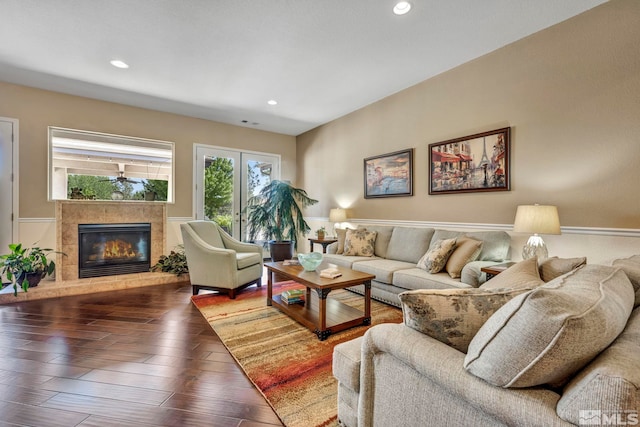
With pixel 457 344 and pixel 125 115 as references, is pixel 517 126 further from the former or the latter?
pixel 125 115

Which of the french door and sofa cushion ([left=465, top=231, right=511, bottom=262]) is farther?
the french door

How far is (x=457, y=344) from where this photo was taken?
0.99m

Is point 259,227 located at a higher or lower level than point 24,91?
lower

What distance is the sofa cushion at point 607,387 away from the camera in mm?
587

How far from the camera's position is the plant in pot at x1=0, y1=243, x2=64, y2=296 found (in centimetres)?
338

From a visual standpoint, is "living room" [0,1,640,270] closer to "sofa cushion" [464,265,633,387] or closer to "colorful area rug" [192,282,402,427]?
"colorful area rug" [192,282,402,427]

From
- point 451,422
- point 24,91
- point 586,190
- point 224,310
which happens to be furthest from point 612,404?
point 24,91

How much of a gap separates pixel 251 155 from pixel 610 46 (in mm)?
5148

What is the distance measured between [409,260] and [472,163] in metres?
1.36

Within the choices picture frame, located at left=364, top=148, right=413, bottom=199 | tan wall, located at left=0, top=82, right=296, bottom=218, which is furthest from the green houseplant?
picture frame, located at left=364, top=148, right=413, bottom=199

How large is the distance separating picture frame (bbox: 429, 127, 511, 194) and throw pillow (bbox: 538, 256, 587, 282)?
168 centimetres

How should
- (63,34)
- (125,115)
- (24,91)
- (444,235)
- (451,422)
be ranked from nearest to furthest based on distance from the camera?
(451,422)
(63,34)
(444,235)
(24,91)
(125,115)

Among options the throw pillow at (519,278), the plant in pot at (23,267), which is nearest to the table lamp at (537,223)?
the throw pillow at (519,278)

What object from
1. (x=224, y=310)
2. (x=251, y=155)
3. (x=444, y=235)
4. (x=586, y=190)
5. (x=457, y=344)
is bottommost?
(x=224, y=310)
